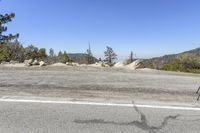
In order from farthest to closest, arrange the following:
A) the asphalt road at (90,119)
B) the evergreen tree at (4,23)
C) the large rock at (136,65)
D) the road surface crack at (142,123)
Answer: the evergreen tree at (4,23), the large rock at (136,65), the road surface crack at (142,123), the asphalt road at (90,119)

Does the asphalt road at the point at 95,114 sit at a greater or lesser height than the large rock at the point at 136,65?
lesser

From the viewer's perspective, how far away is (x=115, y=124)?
576 cm

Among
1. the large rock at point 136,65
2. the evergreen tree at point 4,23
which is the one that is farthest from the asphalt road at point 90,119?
the evergreen tree at point 4,23

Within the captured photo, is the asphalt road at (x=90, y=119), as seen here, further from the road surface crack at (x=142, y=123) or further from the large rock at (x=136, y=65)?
the large rock at (x=136, y=65)

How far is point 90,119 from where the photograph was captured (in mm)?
6066

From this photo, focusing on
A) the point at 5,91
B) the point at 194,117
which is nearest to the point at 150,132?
the point at 194,117

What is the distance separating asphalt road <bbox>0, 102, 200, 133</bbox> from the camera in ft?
18.0

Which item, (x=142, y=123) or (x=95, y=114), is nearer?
(x=142, y=123)

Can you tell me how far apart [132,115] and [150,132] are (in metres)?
1.06

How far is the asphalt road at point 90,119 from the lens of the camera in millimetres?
5477

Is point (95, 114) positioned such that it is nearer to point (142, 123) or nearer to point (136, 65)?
point (142, 123)

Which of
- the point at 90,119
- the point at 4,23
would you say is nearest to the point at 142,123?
the point at 90,119

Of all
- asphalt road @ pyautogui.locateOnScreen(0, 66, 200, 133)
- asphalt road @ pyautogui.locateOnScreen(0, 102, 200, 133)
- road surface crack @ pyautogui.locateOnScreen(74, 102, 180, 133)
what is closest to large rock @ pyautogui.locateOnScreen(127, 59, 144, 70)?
asphalt road @ pyautogui.locateOnScreen(0, 66, 200, 133)

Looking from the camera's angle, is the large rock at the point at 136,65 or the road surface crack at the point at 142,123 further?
the large rock at the point at 136,65
